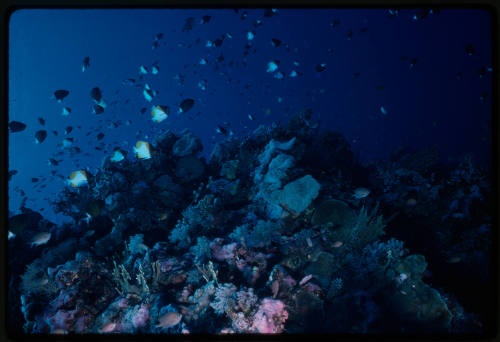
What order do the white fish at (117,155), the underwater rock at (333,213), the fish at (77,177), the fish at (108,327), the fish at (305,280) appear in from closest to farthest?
the fish at (108,327)
the fish at (305,280)
the underwater rock at (333,213)
the fish at (77,177)
the white fish at (117,155)

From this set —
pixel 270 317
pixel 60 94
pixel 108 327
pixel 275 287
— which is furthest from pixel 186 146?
pixel 270 317

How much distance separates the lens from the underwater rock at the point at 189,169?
330 inches

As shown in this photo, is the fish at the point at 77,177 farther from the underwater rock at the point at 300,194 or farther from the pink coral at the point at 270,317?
the pink coral at the point at 270,317

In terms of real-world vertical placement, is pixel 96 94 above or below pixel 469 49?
below

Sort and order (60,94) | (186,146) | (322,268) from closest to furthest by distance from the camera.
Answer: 1. (322,268)
2. (60,94)
3. (186,146)

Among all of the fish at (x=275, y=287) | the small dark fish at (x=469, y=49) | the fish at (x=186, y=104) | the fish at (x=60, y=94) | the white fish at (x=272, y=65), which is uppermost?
the small dark fish at (x=469, y=49)

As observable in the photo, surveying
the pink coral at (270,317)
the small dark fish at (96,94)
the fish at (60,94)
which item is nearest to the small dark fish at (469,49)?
the pink coral at (270,317)

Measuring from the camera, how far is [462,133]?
5172 cm

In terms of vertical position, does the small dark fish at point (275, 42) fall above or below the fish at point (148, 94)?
above

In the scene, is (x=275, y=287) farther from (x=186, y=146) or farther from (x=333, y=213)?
(x=186, y=146)

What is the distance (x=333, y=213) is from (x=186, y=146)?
5.47 metres

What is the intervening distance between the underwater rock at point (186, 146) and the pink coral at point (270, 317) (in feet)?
19.9

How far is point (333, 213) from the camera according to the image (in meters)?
5.48

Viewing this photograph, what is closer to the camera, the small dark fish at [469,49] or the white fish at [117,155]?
the small dark fish at [469,49]
